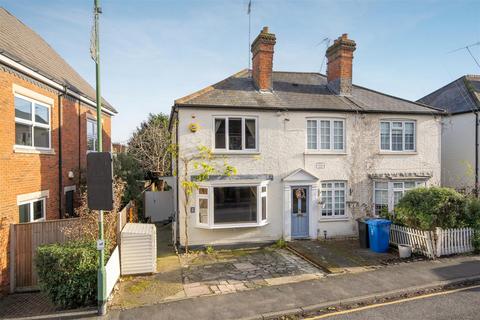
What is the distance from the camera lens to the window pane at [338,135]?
46.2 ft

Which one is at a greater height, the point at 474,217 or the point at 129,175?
the point at 129,175

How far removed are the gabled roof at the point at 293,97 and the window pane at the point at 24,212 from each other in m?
6.18

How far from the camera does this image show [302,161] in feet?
44.6

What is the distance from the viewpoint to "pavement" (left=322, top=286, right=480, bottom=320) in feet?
22.4

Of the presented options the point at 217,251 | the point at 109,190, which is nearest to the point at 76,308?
the point at 109,190

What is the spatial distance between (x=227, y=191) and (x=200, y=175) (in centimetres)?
134

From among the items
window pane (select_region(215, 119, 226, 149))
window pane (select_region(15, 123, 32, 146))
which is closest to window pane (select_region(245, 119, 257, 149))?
window pane (select_region(215, 119, 226, 149))

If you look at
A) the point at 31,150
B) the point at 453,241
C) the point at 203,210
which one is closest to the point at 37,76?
the point at 31,150

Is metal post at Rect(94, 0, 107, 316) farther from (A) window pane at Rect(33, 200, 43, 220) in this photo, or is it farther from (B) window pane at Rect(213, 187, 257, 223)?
(B) window pane at Rect(213, 187, 257, 223)

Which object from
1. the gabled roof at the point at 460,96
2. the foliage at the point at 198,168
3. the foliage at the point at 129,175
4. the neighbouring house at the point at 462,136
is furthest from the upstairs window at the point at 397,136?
the foliage at the point at 129,175

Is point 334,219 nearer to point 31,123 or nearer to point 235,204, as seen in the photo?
point 235,204

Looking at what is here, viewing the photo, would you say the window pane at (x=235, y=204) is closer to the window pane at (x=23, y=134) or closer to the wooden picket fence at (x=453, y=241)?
the window pane at (x=23, y=134)

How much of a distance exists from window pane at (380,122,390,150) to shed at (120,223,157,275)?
11.3m

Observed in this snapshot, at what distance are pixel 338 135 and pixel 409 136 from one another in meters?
3.80
